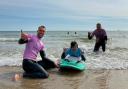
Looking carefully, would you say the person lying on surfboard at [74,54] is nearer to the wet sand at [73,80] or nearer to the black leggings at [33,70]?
the wet sand at [73,80]

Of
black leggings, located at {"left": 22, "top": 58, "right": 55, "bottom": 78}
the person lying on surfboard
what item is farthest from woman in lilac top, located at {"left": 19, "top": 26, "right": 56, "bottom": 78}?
the person lying on surfboard

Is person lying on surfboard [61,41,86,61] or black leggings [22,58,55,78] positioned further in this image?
person lying on surfboard [61,41,86,61]

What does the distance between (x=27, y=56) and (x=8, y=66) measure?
276 cm

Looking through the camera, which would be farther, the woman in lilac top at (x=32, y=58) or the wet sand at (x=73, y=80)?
the woman in lilac top at (x=32, y=58)

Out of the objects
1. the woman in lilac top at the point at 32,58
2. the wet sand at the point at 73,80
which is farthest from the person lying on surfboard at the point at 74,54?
the woman in lilac top at the point at 32,58

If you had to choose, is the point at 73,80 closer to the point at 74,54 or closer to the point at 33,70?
the point at 33,70

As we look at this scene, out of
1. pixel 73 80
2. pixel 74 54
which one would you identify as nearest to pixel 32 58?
pixel 73 80

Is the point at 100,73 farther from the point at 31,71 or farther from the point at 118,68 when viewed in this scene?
the point at 31,71

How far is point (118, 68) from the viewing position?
1143 centimetres

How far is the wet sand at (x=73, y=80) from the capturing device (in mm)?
8156

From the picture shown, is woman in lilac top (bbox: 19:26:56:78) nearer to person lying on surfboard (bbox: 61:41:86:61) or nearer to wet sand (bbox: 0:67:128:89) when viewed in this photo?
wet sand (bbox: 0:67:128:89)

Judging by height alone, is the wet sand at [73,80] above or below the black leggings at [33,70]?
below

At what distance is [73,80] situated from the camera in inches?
362

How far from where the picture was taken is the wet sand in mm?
8156
